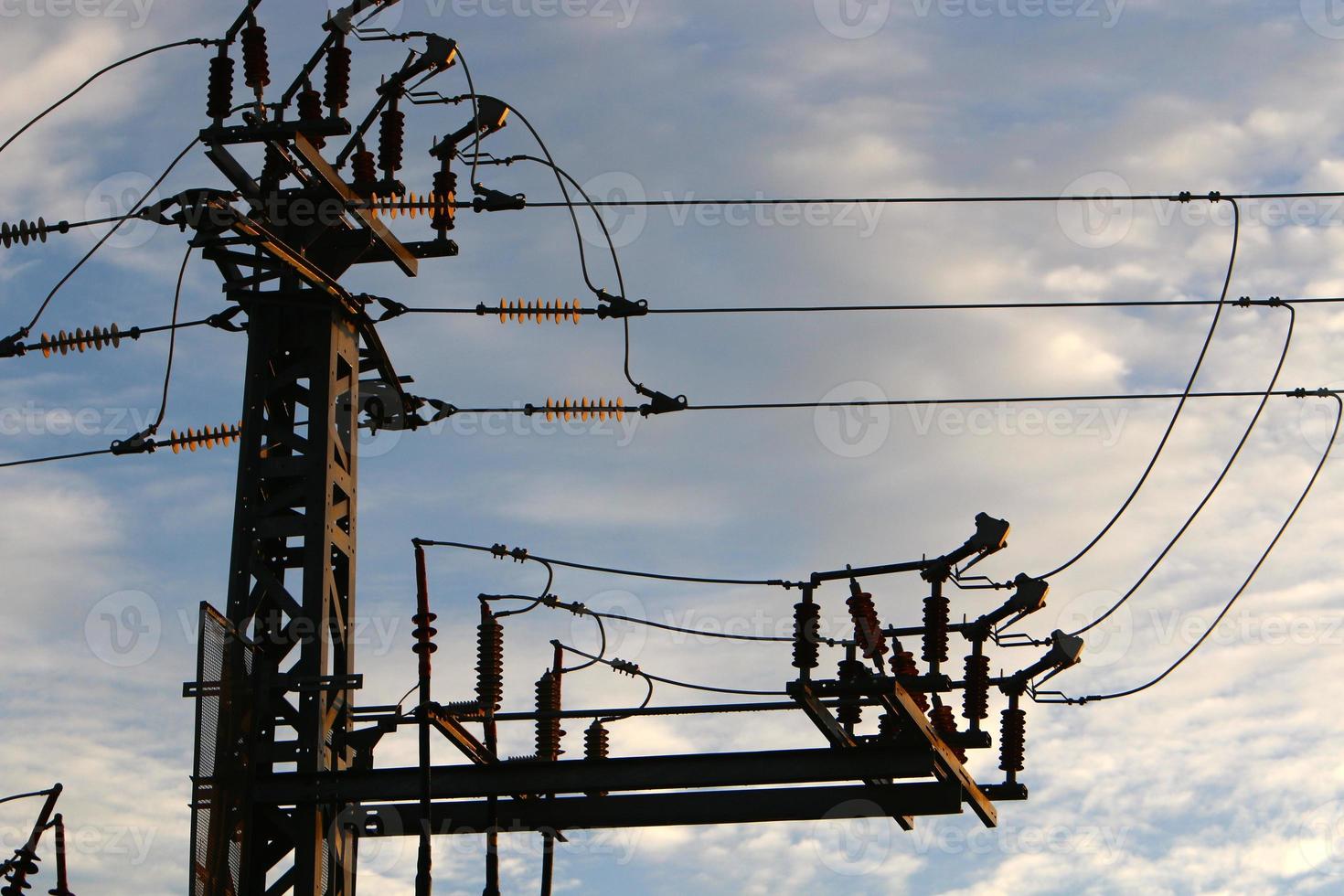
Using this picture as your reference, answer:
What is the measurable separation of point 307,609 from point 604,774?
2.54 meters

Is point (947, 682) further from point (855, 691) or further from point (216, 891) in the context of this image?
point (216, 891)

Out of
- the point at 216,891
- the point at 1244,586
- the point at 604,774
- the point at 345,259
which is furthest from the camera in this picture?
the point at 1244,586

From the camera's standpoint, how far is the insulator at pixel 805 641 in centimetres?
1673

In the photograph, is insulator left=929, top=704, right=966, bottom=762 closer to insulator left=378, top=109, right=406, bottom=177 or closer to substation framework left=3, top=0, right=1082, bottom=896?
substation framework left=3, top=0, right=1082, bottom=896

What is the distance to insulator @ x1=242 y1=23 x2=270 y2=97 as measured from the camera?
57.5 ft

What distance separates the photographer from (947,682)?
16719mm

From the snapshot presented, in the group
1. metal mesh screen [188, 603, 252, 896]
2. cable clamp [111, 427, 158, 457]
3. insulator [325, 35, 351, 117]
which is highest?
insulator [325, 35, 351, 117]

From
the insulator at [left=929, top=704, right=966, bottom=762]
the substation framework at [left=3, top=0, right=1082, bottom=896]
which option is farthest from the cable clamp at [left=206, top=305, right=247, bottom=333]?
the insulator at [left=929, top=704, right=966, bottom=762]

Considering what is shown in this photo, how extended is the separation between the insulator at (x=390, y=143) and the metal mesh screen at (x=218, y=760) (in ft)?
13.2

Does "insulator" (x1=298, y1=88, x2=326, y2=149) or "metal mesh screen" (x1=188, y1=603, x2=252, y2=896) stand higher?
"insulator" (x1=298, y1=88, x2=326, y2=149)

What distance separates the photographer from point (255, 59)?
1756 centimetres

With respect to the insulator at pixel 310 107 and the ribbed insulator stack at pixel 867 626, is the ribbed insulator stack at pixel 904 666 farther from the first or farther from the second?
the insulator at pixel 310 107

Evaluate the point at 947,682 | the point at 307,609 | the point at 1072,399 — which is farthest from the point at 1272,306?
the point at 307,609

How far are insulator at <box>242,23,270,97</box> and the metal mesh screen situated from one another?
4.12 metres
